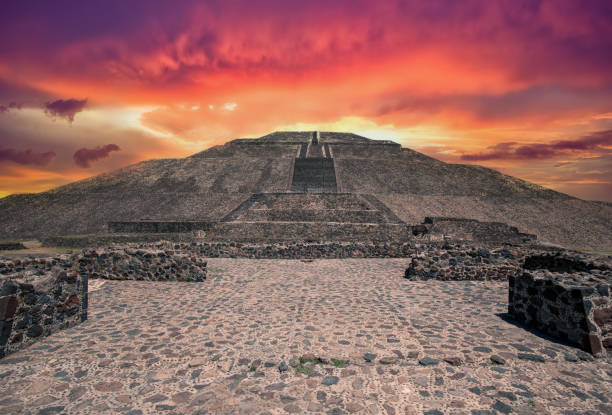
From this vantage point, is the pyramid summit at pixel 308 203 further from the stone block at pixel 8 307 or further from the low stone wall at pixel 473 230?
the stone block at pixel 8 307

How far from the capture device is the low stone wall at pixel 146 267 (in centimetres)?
1076

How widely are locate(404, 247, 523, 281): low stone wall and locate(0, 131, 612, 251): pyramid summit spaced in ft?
33.0

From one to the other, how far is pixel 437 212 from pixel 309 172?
56.7 ft

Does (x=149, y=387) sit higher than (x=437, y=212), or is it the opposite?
(x=437, y=212)

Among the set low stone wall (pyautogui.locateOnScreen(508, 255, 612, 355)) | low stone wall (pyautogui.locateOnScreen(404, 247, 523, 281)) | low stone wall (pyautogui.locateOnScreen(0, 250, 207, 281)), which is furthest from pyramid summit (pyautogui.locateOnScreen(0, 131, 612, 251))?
low stone wall (pyautogui.locateOnScreen(508, 255, 612, 355))

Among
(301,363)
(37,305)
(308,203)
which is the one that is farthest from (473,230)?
(37,305)

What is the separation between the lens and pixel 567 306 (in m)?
5.40

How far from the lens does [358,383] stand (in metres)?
4.20

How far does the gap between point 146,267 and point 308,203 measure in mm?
18908

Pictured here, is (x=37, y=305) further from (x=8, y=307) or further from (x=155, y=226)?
(x=155, y=226)

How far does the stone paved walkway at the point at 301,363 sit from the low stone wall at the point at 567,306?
0.95ft

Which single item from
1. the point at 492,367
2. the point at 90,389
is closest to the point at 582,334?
the point at 492,367

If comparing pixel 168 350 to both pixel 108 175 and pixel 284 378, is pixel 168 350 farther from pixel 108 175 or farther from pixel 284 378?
pixel 108 175

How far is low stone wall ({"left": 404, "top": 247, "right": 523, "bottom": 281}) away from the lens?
35.5ft
